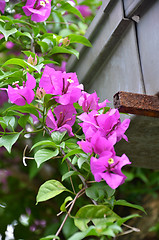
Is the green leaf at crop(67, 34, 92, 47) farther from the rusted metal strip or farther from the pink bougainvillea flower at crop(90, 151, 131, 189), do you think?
the pink bougainvillea flower at crop(90, 151, 131, 189)

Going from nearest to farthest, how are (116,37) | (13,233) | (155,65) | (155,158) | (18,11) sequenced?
(155,65), (116,37), (155,158), (18,11), (13,233)

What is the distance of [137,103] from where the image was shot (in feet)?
2.09

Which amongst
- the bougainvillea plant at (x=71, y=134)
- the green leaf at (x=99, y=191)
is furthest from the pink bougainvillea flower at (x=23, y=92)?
the green leaf at (x=99, y=191)

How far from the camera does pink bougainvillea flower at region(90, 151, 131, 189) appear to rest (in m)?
0.57

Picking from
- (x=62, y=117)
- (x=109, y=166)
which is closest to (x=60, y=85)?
(x=62, y=117)

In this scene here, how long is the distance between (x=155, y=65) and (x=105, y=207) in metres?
0.29

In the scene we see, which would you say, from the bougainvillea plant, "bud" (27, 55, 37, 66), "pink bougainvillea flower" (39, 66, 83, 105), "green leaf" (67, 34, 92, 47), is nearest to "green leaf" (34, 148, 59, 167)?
the bougainvillea plant

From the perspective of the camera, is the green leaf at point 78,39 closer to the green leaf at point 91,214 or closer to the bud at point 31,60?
the bud at point 31,60

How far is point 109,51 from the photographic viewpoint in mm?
829

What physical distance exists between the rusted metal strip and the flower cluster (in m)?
0.02

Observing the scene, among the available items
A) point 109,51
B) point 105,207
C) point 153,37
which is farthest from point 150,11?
point 105,207

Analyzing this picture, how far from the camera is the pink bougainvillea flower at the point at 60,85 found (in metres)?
0.68

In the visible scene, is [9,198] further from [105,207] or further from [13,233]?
[105,207]

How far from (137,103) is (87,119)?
0.09 m
